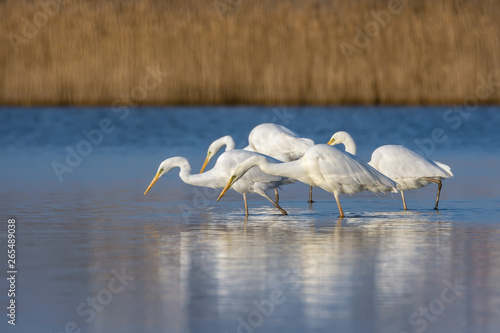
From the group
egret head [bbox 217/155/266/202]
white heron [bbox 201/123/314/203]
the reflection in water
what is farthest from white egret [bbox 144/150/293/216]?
white heron [bbox 201/123/314/203]

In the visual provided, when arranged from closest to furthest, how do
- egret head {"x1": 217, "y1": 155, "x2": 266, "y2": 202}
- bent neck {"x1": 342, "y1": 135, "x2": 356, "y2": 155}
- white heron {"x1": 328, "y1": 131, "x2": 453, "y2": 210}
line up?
egret head {"x1": 217, "y1": 155, "x2": 266, "y2": 202} < white heron {"x1": 328, "y1": 131, "x2": 453, "y2": 210} < bent neck {"x1": 342, "y1": 135, "x2": 356, "y2": 155}

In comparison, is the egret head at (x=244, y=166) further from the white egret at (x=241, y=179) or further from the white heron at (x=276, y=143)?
the white heron at (x=276, y=143)

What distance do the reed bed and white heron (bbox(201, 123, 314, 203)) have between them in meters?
10.9

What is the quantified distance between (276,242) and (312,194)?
4.11 metres

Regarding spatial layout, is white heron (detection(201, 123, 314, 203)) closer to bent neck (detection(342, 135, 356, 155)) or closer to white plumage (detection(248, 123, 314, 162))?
white plumage (detection(248, 123, 314, 162))

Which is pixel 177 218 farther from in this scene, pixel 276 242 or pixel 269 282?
A: pixel 269 282

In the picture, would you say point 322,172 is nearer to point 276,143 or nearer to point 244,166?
point 244,166

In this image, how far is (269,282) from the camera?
6453mm

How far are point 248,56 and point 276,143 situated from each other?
1134 centimetres

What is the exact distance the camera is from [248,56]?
76.2ft

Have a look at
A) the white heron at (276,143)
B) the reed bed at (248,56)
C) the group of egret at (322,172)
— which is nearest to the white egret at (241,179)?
the group of egret at (322,172)

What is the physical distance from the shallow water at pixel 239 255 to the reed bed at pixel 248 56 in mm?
7713

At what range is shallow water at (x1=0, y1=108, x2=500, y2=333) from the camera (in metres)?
5.54

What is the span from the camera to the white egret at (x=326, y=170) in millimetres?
9617
